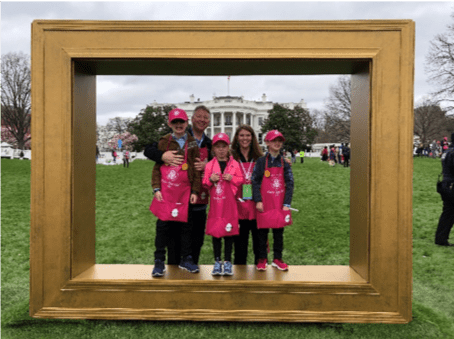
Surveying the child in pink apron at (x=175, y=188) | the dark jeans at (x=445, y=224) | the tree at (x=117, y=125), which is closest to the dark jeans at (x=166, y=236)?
the child in pink apron at (x=175, y=188)

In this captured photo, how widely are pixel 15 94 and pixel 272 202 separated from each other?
115 feet

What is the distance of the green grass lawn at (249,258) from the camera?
10.3 ft

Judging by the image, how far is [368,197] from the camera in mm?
3314

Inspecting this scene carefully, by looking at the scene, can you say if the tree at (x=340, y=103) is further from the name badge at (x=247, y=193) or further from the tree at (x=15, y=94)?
the name badge at (x=247, y=193)

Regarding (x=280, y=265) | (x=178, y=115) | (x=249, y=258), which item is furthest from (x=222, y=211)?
(x=249, y=258)

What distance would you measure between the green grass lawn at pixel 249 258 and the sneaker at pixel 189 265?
A: 528 mm

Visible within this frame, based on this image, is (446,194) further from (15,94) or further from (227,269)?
(15,94)

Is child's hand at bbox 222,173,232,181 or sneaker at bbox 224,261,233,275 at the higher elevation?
child's hand at bbox 222,173,232,181

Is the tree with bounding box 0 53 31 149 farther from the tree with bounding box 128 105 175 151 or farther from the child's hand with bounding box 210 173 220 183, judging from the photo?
the child's hand with bounding box 210 173 220 183

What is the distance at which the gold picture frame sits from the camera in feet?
10.5

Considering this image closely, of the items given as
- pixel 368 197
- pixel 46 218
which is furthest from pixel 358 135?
pixel 46 218

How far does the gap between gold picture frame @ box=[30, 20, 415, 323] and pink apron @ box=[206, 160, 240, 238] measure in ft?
1.53

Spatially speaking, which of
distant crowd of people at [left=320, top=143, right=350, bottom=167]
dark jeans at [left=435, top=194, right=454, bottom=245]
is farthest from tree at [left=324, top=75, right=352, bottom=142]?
dark jeans at [left=435, top=194, right=454, bottom=245]

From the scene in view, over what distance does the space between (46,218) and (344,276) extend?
295 cm
